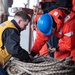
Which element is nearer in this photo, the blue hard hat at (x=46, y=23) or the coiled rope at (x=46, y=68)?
the coiled rope at (x=46, y=68)

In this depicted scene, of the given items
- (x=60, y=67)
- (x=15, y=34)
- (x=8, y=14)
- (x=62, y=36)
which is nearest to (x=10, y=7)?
(x=8, y=14)

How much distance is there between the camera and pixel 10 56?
6.48ft

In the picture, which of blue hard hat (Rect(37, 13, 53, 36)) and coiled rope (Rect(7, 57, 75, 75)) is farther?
blue hard hat (Rect(37, 13, 53, 36))

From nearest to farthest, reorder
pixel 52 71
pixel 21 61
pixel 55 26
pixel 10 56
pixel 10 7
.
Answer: pixel 52 71 → pixel 21 61 → pixel 10 56 → pixel 55 26 → pixel 10 7

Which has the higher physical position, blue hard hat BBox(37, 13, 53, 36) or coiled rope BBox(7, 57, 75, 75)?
blue hard hat BBox(37, 13, 53, 36)

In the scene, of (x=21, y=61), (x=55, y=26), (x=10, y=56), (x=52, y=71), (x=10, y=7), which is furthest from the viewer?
(x=10, y=7)

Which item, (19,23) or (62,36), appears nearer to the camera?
(19,23)

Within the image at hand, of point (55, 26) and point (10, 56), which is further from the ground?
point (55, 26)

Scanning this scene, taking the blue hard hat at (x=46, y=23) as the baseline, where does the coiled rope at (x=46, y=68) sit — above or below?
below

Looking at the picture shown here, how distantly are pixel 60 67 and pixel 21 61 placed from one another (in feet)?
0.91

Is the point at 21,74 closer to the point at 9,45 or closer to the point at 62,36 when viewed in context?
the point at 9,45

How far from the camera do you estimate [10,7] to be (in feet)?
11.6

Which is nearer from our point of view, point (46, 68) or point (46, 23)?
point (46, 68)

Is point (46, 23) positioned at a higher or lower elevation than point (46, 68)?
higher
